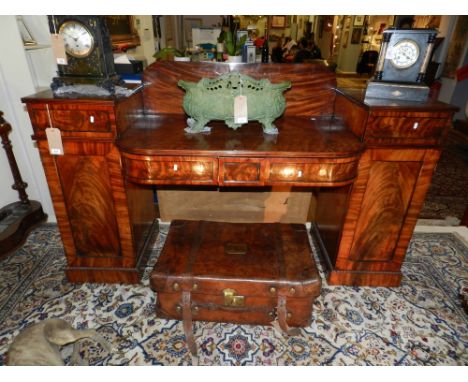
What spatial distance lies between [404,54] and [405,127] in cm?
43

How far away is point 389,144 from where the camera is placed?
1.66 meters

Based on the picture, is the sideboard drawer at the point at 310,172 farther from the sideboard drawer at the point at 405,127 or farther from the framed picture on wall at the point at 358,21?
the framed picture on wall at the point at 358,21

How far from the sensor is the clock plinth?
1703 millimetres

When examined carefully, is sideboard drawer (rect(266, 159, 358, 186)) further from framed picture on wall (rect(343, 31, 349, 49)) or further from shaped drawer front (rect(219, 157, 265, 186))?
framed picture on wall (rect(343, 31, 349, 49))

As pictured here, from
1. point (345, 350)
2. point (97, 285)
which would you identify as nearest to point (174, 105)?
point (97, 285)

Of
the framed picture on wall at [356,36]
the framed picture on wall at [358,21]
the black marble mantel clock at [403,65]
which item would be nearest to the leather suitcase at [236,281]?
the black marble mantel clock at [403,65]

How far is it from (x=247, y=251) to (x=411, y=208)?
1033mm

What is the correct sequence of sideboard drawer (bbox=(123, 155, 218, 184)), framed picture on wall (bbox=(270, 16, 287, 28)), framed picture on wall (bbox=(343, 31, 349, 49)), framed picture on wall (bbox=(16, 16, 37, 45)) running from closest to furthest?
sideboard drawer (bbox=(123, 155, 218, 184)) → framed picture on wall (bbox=(16, 16, 37, 45)) → framed picture on wall (bbox=(343, 31, 349, 49)) → framed picture on wall (bbox=(270, 16, 287, 28))

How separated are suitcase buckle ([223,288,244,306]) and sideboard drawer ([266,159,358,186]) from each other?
0.62m

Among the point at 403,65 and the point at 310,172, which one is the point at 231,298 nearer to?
the point at 310,172

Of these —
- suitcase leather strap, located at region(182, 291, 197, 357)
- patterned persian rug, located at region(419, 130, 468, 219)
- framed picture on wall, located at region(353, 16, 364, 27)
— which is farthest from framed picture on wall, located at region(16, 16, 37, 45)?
framed picture on wall, located at region(353, 16, 364, 27)

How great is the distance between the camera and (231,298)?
1662mm

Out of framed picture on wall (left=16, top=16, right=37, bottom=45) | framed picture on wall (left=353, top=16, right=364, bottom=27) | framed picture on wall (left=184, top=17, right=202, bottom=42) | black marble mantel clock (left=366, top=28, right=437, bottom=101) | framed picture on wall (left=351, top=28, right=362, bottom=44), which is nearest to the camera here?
black marble mantel clock (left=366, top=28, right=437, bottom=101)
